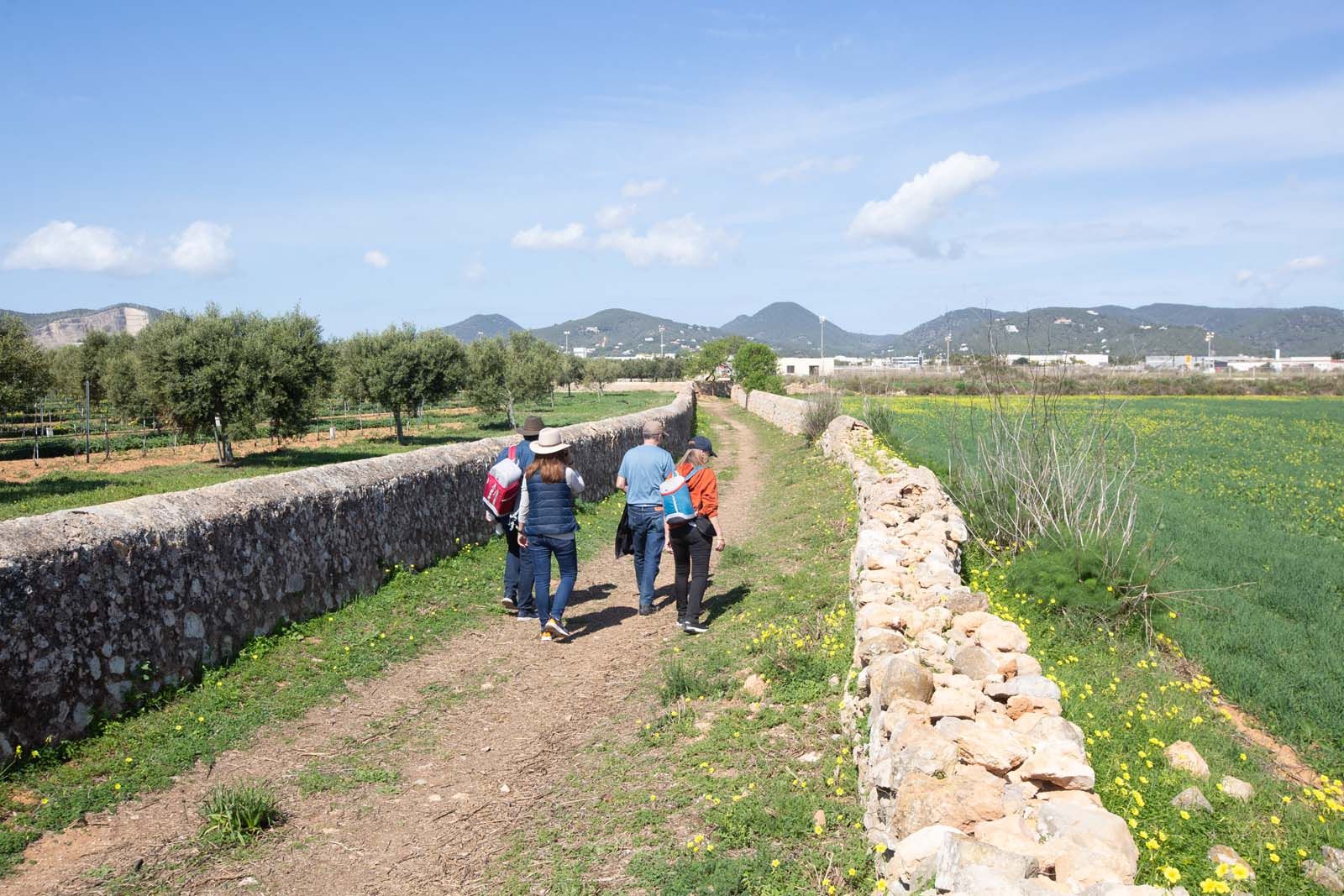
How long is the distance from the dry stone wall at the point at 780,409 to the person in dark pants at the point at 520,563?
19.6 m

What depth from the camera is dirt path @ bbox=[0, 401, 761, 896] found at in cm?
402

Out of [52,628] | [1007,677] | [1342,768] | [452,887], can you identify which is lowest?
[1342,768]

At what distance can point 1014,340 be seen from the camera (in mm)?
10336

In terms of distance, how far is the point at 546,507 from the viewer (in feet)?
25.6

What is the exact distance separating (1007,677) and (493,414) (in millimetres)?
45093

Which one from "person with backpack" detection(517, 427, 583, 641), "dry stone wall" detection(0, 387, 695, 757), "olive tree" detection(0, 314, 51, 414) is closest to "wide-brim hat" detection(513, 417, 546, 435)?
"person with backpack" detection(517, 427, 583, 641)

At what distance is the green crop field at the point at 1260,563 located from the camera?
6.77m

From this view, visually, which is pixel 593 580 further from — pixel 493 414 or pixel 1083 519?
pixel 493 414

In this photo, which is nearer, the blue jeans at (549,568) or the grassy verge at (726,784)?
the grassy verge at (726,784)

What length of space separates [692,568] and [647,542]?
624mm

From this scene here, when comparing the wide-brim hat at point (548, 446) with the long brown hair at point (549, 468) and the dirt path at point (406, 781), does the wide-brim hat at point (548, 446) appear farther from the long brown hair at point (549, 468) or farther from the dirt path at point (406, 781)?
the dirt path at point (406, 781)

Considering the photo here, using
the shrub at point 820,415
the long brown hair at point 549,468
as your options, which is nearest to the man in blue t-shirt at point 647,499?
the long brown hair at point 549,468

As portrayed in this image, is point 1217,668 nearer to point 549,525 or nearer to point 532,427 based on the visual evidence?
point 549,525

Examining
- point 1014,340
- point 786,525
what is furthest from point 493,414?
point 1014,340
